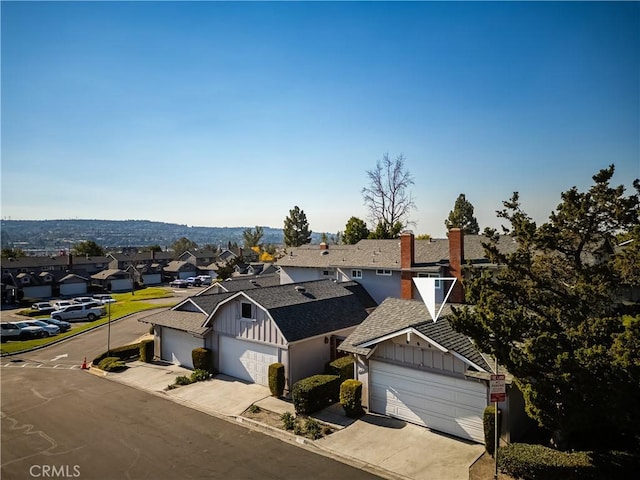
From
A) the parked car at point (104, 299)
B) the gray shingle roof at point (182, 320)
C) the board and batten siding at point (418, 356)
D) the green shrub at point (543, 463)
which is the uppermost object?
the board and batten siding at point (418, 356)

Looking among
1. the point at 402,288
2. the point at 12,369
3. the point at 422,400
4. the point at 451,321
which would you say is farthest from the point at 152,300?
the point at 451,321

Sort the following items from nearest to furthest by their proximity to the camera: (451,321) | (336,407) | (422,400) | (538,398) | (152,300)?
1. (538,398)
2. (451,321)
3. (422,400)
4. (336,407)
5. (152,300)

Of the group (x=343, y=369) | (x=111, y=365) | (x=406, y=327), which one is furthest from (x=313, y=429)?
(x=111, y=365)

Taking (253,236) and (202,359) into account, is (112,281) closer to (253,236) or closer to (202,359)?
(253,236)

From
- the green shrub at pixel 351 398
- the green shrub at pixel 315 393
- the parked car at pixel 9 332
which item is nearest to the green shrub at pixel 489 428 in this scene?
the green shrub at pixel 351 398

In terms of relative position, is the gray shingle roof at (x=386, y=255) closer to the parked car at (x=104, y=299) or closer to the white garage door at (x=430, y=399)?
the white garage door at (x=430, y=399)

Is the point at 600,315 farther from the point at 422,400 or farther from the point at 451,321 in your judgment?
the point at 422,400

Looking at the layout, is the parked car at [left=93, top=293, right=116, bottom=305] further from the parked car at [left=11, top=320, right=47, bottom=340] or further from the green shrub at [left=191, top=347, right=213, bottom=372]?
the green shrub at [left=191, top=347, right=213, bottom=372]

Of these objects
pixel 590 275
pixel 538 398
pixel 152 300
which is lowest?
pixel 152 300
